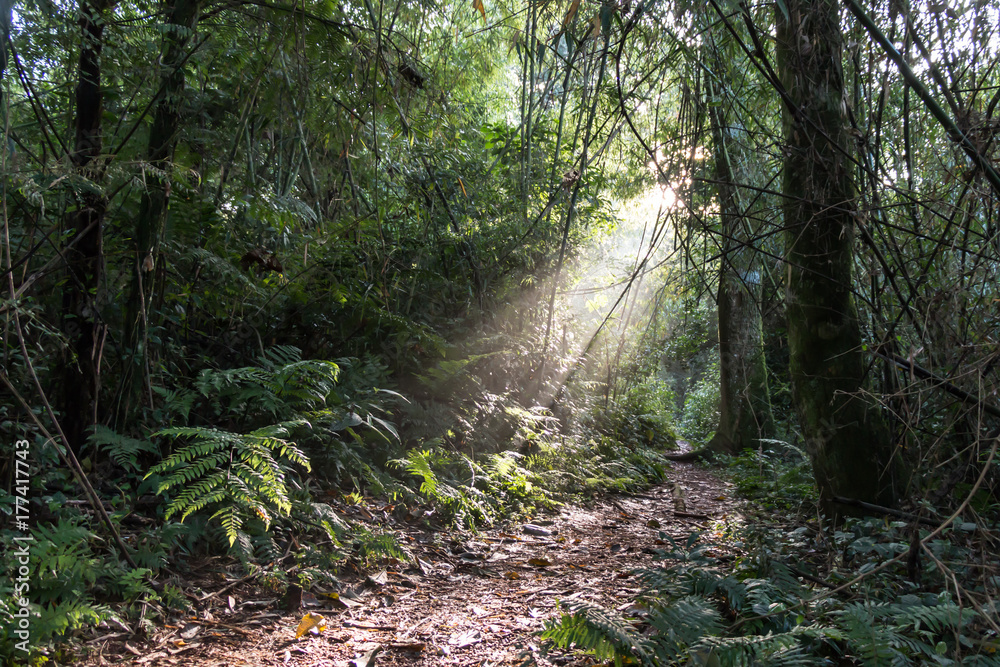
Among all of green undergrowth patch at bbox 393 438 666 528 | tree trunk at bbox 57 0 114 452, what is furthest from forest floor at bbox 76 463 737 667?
tree trunk at bbox 57 0 114 452

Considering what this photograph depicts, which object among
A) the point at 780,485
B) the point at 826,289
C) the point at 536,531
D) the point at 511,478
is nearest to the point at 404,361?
the point at 511,478

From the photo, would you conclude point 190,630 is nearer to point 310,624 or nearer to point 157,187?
point 310,624

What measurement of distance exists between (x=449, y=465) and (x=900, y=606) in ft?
9.85

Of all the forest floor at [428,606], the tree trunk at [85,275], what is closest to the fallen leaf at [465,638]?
the forest floor at [428,606]

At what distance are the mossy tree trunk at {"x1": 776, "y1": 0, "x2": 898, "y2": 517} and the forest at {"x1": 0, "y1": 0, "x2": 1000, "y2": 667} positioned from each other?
0.02 metres

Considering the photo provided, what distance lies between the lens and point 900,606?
2076mm

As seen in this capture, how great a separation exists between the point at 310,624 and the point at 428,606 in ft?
1.89

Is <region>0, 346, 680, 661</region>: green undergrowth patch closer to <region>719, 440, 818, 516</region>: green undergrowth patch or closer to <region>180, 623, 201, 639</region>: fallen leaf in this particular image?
<region>180, 623, 201, 639</region>: fallen leaf

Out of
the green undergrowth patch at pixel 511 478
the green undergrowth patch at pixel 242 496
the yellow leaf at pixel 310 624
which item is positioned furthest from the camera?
the green undergrowth patch at pixel 511 478

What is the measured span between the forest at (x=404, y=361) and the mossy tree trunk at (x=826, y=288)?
2 cm

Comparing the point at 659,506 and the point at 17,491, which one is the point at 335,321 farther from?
the point at 659,506

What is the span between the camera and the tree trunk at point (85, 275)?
271 centimetres

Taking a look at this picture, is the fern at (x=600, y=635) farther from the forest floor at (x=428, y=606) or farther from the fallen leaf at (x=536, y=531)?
the fallen leaf at (x=536, y=531)

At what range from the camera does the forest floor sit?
6.95 feet
